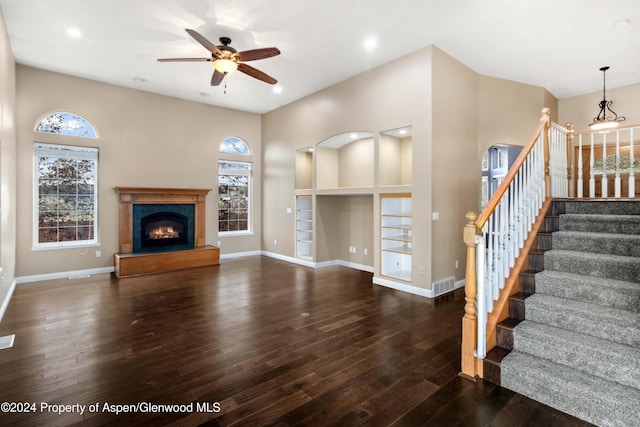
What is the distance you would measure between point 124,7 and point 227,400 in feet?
14.5

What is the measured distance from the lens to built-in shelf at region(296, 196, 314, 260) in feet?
23.6

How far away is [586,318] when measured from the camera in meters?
2.35

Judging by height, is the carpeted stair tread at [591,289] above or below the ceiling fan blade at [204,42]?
below

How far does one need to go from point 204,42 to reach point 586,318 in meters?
4.54

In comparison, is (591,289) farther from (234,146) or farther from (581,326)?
(234,146)

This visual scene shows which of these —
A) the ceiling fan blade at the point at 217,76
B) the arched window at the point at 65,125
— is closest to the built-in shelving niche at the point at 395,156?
the ceiling fan blade at the point at 217,76

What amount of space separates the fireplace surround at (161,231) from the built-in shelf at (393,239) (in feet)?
12.2

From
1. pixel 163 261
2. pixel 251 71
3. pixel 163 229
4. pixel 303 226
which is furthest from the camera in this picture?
pixel 303 226

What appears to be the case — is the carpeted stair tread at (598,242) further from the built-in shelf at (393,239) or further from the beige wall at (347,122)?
the built-in shelf at (393,239)

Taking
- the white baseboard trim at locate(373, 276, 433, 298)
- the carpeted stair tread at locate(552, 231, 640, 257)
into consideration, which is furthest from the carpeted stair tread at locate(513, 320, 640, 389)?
the white baseboard trim at locate(373, 276, 433, 298)

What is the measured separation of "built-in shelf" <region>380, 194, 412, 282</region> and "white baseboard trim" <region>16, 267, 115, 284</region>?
5348 millimetres

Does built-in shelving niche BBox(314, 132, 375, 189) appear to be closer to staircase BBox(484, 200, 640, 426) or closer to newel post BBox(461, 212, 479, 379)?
staircase BBox(484, 200, 640, 426)

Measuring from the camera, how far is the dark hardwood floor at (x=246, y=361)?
206 cm

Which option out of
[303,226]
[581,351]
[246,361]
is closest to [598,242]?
[581,351]
